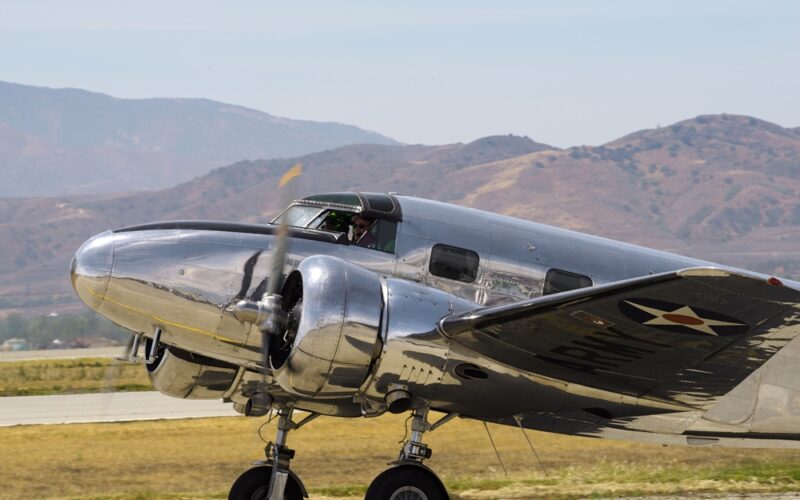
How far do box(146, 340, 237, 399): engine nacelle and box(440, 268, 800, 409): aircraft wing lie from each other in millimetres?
3175

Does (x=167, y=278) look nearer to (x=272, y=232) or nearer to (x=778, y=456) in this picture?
(x=272, y=232)

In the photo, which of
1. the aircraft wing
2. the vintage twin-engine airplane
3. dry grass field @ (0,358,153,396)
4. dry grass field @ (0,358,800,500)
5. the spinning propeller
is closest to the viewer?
the aircraft wing

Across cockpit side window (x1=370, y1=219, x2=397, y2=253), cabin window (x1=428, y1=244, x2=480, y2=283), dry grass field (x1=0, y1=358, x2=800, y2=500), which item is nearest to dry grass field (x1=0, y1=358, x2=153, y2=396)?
dry grass field (x1=0, y1=358, x2=800, y2=500)

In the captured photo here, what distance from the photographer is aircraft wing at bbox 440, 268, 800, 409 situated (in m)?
9.45

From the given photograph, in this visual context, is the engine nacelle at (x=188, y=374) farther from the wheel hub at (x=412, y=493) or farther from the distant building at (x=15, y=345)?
the distant building at (x=15, y=345)

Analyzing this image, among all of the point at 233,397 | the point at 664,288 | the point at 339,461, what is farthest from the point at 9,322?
the point at 664,288

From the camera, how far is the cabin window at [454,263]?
39.1ft

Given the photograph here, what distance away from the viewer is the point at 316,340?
10414 mm

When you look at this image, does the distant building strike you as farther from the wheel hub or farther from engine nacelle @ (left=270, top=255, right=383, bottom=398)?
engine nacelle @ (left=270, top=255, right=383, bottom=398)

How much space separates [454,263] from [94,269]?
3.79 meters

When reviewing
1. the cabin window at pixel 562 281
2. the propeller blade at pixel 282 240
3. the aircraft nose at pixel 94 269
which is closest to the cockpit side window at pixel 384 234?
the propeller blade at pixel 282 240

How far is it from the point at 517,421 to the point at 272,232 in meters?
3.39

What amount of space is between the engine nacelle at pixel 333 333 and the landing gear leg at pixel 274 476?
5.38ft

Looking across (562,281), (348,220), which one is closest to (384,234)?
(348,220)
